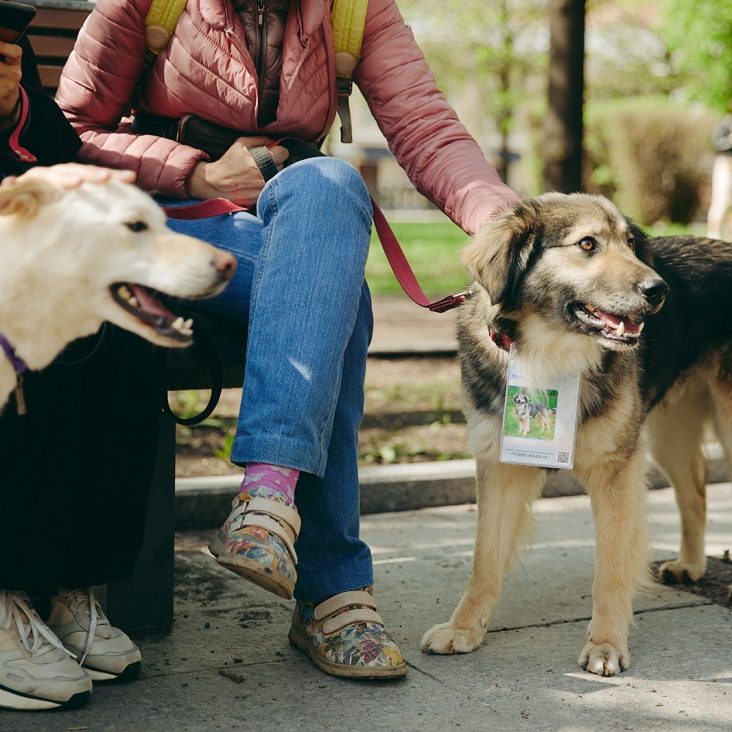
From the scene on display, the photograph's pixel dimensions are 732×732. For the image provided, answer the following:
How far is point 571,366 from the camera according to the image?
317 centimetres

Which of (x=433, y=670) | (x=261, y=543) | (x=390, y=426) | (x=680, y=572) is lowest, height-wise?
(x=390, y=426)

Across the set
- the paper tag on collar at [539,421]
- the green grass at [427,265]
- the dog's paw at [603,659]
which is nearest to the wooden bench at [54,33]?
the paper tag on collar at [539,421]

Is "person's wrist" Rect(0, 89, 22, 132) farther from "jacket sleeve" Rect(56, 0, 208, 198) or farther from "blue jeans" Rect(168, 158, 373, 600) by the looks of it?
"blue jeans" Rect(168, 158, 373, 600)

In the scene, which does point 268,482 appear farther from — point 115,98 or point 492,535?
point 115,98

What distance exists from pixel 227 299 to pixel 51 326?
28.6 inches

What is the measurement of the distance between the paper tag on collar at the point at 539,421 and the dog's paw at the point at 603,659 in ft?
1.69

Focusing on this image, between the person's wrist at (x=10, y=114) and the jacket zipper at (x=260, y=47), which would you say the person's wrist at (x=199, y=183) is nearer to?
the jacket zipper at (x=260, y=47)

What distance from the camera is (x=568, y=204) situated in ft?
10.8

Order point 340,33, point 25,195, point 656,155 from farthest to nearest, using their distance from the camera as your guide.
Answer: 1. point 656,155
2. point 340,33
3. point 25,195

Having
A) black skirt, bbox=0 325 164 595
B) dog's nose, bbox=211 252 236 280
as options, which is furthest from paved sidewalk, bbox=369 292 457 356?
dog's nose, bbox=211 252 236 280

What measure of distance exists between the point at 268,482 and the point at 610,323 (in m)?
1.17

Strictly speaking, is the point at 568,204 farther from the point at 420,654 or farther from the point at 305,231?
the point at 420,654

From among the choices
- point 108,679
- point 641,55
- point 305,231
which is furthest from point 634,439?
point 641,55

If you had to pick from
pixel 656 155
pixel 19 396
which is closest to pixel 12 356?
pixel 19 396
